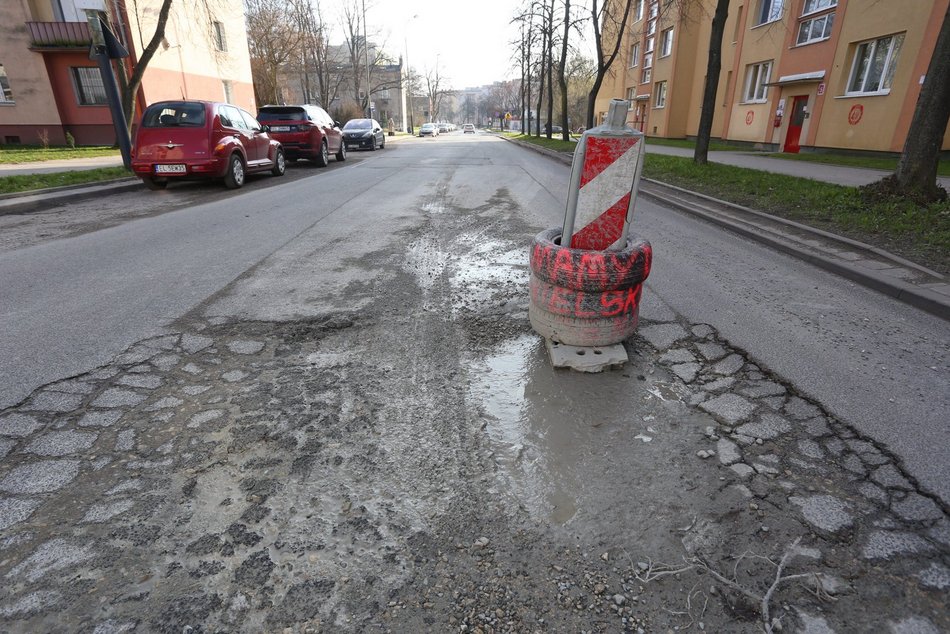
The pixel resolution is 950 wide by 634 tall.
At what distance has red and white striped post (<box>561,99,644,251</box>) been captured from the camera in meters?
3.44

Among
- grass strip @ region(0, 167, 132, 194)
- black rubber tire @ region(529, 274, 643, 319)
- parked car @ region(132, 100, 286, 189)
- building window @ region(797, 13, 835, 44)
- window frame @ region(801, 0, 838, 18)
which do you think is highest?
window frame @ region(801, 0, 838, 18)

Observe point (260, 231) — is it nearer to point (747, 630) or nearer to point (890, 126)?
point (747, 630)

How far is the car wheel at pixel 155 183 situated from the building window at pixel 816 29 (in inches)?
870

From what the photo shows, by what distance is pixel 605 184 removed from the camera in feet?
11.5

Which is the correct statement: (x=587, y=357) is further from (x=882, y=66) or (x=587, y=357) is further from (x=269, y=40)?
(x=269, y=40)

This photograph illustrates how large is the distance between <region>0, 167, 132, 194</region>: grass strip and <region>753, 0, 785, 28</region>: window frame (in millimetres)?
25158

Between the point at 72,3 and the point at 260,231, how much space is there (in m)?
24.3

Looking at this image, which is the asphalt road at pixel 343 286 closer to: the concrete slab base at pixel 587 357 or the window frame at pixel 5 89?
the concrete slab base at pixel 587 357

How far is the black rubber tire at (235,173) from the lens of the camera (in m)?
11.2

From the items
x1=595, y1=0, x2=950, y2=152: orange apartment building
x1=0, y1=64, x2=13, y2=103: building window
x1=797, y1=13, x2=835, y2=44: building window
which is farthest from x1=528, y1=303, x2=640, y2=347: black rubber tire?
x1=0, y1=64, x2=13, y2=103: building window

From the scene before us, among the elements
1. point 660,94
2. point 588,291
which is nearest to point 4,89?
point 588,291

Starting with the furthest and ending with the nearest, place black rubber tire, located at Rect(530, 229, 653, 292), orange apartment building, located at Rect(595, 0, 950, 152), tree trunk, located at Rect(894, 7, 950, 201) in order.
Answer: orange apartment building, located at Rect(595, 0, 950, 152) → tree trunk, located at Rect(894, 7, 950, 201) → black rubber tire, located at Rect(530, 229, 653, 292)

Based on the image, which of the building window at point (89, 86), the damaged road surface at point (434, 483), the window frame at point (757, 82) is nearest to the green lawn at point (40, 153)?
the building window at point (89, 86)

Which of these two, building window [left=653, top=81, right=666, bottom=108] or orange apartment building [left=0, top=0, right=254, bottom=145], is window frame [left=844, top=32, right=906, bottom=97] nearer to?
building window [left=653, top=81, right=666, bottom=108]
